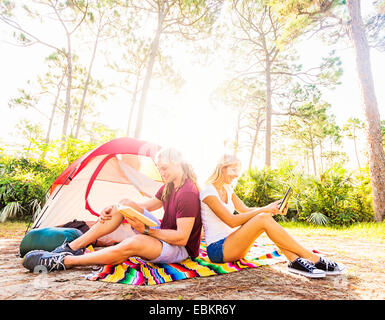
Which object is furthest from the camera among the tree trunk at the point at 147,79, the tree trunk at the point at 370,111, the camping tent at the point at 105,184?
the tree trunk at the point at 147,79

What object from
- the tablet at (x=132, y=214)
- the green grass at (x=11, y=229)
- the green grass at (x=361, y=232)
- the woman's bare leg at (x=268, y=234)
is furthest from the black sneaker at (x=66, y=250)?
the green grass at (x=361, y=232)

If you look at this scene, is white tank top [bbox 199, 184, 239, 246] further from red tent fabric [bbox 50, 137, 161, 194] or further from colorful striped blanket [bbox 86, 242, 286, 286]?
red tent fabric [bbox 50, 137, 161, 194]

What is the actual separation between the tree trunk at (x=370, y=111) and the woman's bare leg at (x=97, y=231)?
208 inches

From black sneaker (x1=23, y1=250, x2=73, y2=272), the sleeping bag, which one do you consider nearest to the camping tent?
the sleeping bag

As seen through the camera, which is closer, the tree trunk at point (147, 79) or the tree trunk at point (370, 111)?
the tree trunk at point (370, 111)

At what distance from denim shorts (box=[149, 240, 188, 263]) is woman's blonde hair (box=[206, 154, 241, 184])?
2.01 feet

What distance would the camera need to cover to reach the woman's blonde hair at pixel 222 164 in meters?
1.98

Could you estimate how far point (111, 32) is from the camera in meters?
9.77

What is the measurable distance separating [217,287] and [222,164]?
36.6 inches

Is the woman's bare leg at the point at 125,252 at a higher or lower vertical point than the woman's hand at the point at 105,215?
lower

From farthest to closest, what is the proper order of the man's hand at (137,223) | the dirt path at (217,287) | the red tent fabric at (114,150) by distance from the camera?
the red tent fabric at (114,150) → the man's hand at (137,223) → the dirt path at (217,287)

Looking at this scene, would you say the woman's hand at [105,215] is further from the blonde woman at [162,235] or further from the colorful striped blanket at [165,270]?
the colorful striped blanket at [165,270]
